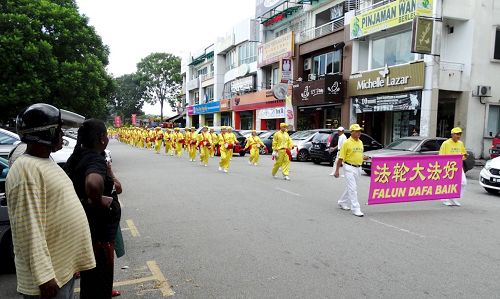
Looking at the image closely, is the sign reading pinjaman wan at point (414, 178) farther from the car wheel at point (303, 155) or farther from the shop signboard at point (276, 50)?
the shop signboard at point (276, 50)

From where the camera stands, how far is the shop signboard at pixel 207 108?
45.8m

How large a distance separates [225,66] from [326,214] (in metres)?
40.3

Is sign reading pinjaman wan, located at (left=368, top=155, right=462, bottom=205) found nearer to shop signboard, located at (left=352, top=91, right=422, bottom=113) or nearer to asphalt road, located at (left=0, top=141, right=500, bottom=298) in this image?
asphalt road, located at (left=0, top=141, right=500, bottom=298)

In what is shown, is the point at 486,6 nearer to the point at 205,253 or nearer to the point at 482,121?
the point at 482,121

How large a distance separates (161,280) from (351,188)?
14.2 feet

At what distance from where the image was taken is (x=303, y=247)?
5398mm

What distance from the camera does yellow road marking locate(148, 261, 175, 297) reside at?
157 inches

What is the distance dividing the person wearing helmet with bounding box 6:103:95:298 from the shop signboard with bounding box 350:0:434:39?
19.5 m

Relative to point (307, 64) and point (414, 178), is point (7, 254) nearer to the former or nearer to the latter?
point (414, 178)

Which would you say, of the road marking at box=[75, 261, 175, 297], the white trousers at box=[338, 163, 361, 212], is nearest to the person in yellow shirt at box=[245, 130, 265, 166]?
the white trousers at box=[338, 163, 361, 212]

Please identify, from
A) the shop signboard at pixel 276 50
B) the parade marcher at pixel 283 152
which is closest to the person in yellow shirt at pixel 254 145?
the parade marcher at pixel 283 152

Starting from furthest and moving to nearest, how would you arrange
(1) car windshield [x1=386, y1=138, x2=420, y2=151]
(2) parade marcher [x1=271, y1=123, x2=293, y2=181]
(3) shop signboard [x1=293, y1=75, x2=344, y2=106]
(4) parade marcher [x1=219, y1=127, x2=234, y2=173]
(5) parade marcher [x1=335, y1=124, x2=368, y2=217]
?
(3) shop signboard [x1=293, y1=75, x2=344, y2=106]
(4) parade marcher [x1=219, y1=127, x2=234, y2=173]
(1) car windshield [x1=386, y1=138, x2=420, y2=151]
(2) parade marcher [x1=271, y1=123, x2=293, y2=181]
(5) parade marcher [x1=335, y1=124, x2=368, y2=217]

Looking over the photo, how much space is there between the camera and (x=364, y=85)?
22609mm

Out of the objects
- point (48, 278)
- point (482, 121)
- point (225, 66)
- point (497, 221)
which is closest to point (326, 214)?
point (497, 221)
